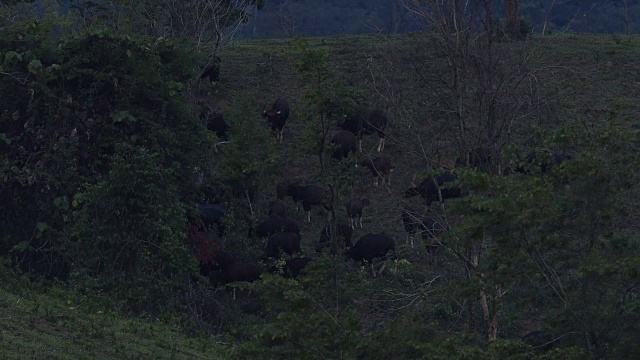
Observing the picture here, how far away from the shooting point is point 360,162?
2283cm

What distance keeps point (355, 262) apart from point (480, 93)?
628cm

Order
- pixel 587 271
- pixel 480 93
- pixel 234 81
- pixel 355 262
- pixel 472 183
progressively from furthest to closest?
pixel 234 81 → pixel 355 262 → pixel 480 93 → pixel 472 183 → pixel 587 271

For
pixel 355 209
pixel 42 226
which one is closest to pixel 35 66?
pixel 42 226

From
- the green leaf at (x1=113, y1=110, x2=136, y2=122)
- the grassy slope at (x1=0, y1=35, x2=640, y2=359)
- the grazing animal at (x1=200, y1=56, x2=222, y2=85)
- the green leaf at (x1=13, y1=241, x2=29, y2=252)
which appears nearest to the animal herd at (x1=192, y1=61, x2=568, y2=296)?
the grassy slope at (x1=0, y1=35, x2=640, y2=359)

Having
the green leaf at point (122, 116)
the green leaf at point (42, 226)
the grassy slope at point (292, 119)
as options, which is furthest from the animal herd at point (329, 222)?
the green leaf at point (42, 226)

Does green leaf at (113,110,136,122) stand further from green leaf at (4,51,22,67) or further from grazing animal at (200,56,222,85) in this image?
grazing animal at (200,56,222,85)

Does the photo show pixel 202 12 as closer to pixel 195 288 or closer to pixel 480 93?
pixel 195 288

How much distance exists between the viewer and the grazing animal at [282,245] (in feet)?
64.6

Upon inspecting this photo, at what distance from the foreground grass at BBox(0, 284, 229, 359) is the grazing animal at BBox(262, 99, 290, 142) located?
368 inches

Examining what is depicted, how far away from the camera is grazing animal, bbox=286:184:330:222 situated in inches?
860

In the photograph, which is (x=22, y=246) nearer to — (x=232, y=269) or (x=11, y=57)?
(x=11, y=57)

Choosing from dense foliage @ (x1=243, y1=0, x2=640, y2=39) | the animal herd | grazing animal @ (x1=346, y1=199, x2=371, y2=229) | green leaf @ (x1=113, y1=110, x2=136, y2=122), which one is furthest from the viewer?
dense foliage @ (x1=243, y1=0, x2=640, y2=39)

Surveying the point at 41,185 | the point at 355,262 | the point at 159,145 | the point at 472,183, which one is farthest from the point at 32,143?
the point at 472,183

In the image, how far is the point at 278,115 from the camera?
24406mm
